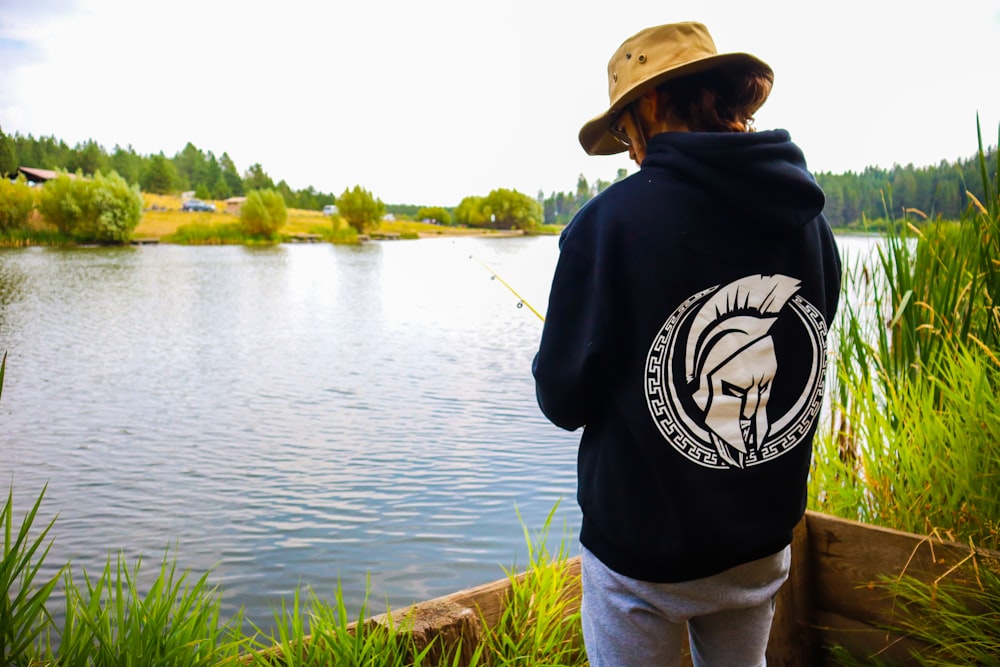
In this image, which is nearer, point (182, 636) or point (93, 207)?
point (182, 636)

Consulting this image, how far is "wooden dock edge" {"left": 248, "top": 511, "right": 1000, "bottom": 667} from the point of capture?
1.56 metres

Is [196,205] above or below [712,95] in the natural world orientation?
above

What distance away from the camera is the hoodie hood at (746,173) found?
0.93 metres

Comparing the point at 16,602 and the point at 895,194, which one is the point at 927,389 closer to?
the point at 895,194

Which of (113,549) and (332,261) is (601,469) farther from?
(332,261)

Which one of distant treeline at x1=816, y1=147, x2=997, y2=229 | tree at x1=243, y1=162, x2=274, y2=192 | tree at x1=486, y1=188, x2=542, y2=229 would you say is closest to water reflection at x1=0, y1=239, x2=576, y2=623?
distant treeline at x1=816, y1=147, x2=997, y2=229

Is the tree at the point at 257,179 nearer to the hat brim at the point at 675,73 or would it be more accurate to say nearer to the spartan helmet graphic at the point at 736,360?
the hat brim at the point at 675,73

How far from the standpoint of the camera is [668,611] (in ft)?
3.25

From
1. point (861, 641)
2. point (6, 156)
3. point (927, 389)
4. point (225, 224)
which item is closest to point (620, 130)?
point (861, 641)

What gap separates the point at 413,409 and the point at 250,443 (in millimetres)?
1614

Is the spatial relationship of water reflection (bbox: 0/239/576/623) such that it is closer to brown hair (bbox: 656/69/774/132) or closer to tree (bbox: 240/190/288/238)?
brown hair (bbox: 656/69/774/132)

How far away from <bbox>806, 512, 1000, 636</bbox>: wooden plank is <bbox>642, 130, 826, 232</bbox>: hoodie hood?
3.19 feet

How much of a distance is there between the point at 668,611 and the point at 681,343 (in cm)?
35

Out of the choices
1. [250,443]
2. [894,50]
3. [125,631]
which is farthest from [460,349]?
[125,631]
